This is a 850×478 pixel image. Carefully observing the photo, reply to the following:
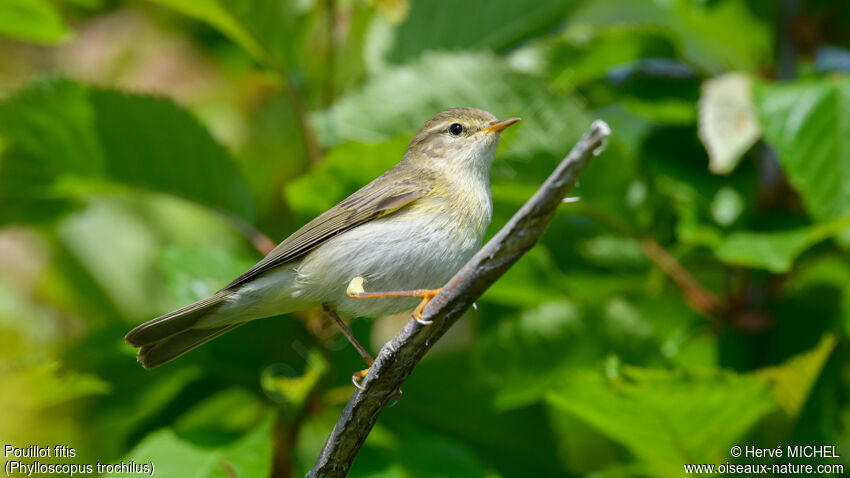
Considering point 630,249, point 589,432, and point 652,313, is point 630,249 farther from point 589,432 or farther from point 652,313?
point 589,432

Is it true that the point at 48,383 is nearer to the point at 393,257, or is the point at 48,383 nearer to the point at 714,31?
the point at 393,257

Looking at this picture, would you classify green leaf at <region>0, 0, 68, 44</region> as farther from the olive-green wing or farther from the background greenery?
the olive-green wing

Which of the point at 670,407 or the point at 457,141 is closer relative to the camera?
the point at 670,407

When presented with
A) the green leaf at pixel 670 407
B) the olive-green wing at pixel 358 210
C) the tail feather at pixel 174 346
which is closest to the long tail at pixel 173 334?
the tail feather at pixel 174 346

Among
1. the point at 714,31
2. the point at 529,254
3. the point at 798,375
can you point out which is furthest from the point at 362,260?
the point at 714,31

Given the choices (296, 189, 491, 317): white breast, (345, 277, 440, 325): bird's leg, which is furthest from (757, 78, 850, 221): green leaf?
(345, 277, 440, 325): bird's leg

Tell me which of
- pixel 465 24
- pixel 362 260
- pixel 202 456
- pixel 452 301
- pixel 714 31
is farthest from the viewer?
pixel 714 31

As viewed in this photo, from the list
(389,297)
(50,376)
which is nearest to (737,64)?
(389,297)
